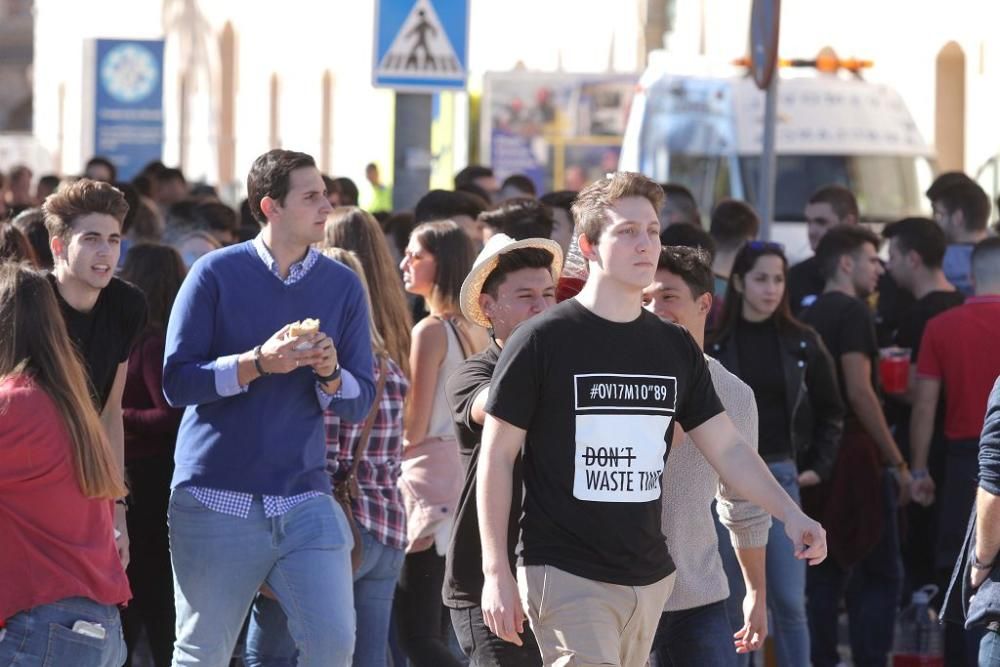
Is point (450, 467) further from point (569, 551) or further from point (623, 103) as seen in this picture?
point (623, 103)

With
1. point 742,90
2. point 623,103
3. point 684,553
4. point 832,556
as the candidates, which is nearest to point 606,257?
point 684,553

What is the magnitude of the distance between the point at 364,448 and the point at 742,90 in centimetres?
1259

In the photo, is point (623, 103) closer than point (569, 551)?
No

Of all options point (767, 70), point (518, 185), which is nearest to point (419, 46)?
point (518, 185)

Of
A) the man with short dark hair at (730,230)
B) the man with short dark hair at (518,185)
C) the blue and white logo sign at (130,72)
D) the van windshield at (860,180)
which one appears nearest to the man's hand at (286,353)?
the man with short dark hair at (730,230)

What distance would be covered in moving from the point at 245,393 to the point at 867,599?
401cm

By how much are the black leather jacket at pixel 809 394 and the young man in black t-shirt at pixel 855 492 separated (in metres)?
0.31

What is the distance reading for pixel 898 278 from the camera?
955cm

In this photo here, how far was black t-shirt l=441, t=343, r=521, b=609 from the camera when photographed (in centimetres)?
546

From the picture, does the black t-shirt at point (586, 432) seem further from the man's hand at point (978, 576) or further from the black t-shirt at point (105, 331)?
the black t-shirt at point (105, 331)

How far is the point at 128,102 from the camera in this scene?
23.8 m

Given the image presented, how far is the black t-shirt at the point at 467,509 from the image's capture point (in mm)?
5465

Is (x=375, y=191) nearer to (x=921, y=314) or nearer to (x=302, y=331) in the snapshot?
(x=921, y=314)

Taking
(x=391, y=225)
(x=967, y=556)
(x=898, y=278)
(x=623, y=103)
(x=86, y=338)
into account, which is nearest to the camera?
(x=967, y=556)
